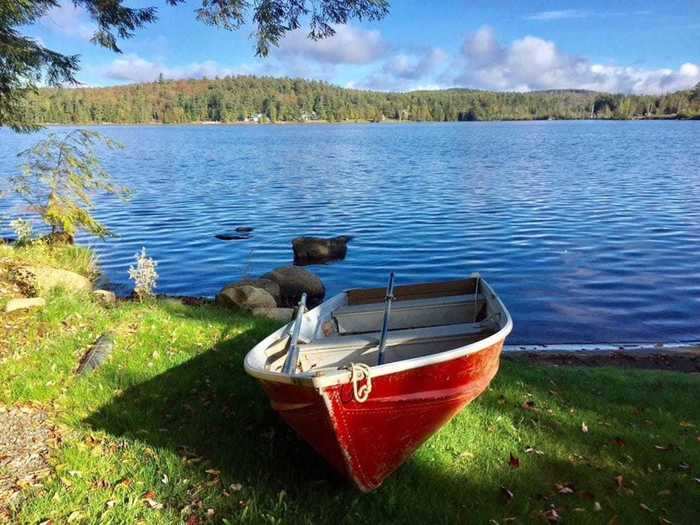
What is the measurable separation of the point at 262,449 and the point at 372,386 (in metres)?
1.56

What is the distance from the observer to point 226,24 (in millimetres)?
8211

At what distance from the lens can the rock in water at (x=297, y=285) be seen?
15273 millimetres

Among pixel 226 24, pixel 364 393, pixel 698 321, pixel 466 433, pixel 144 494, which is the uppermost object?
pixel 226 24

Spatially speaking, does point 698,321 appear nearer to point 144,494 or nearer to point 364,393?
point 364,393

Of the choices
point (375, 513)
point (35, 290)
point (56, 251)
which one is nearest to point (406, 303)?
point (375, 513)

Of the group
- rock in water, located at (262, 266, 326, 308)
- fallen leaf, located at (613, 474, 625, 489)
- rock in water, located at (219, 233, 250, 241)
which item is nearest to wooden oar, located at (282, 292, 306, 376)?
fallen leaf, located at (613, 474, 625, 489)

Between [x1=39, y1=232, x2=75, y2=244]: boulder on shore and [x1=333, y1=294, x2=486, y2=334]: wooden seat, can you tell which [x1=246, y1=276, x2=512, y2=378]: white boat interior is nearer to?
[x1=333, y1=294, x2=486, y2=334]: wooden seat

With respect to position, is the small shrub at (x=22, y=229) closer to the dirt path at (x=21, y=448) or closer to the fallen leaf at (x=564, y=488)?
the dirt path at (x=21, y=448)

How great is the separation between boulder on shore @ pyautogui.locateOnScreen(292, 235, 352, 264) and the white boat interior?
11.0 meters

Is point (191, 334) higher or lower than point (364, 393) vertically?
lower

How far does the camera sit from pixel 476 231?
22.9 meters

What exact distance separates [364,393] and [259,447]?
5.18 ft

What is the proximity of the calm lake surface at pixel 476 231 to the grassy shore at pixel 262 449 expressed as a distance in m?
6.26

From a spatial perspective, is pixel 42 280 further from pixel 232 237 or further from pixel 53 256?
pixel 232 237
